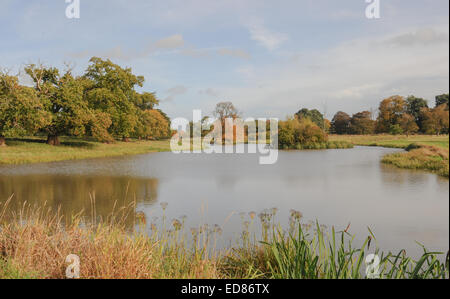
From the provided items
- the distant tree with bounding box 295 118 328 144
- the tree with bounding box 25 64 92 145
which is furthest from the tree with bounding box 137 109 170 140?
the distant tree with bounding box 295 118 328 144

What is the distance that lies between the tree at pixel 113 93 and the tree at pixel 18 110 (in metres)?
4.07

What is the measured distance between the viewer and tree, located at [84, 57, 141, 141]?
74.2 feet

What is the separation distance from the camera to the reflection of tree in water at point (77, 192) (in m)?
6.70

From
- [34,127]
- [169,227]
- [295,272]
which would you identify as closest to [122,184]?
[169,227]

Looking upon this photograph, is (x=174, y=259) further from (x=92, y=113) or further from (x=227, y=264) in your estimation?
(x=92, y=113)

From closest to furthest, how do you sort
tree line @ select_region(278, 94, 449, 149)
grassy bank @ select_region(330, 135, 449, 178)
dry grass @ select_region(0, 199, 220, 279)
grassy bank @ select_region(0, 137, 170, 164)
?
dry grass @ select_region(0, 199, 220, 279), tree line @ select_region(278, 94, 449, 149), grassy bank @ select_region(330, 135, 449, 178), grassy bank @ select_region(0, 137, 170, 164)

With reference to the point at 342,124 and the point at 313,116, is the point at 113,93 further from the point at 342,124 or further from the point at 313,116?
the point at 313,116

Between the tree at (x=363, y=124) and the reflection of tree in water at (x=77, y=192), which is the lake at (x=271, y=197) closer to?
the reflection of tree in water at (x=77, y=192)

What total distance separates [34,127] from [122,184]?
43.3ft

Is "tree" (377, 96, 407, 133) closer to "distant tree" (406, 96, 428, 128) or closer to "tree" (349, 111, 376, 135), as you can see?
"distant tree" (406, 96, 428, 128)

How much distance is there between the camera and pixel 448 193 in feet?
17.4

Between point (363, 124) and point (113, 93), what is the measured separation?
1946 centimetres

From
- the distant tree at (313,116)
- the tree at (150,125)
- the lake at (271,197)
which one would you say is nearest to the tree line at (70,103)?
the tree at (150,125)

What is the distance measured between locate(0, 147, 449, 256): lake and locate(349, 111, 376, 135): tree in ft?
4.77
